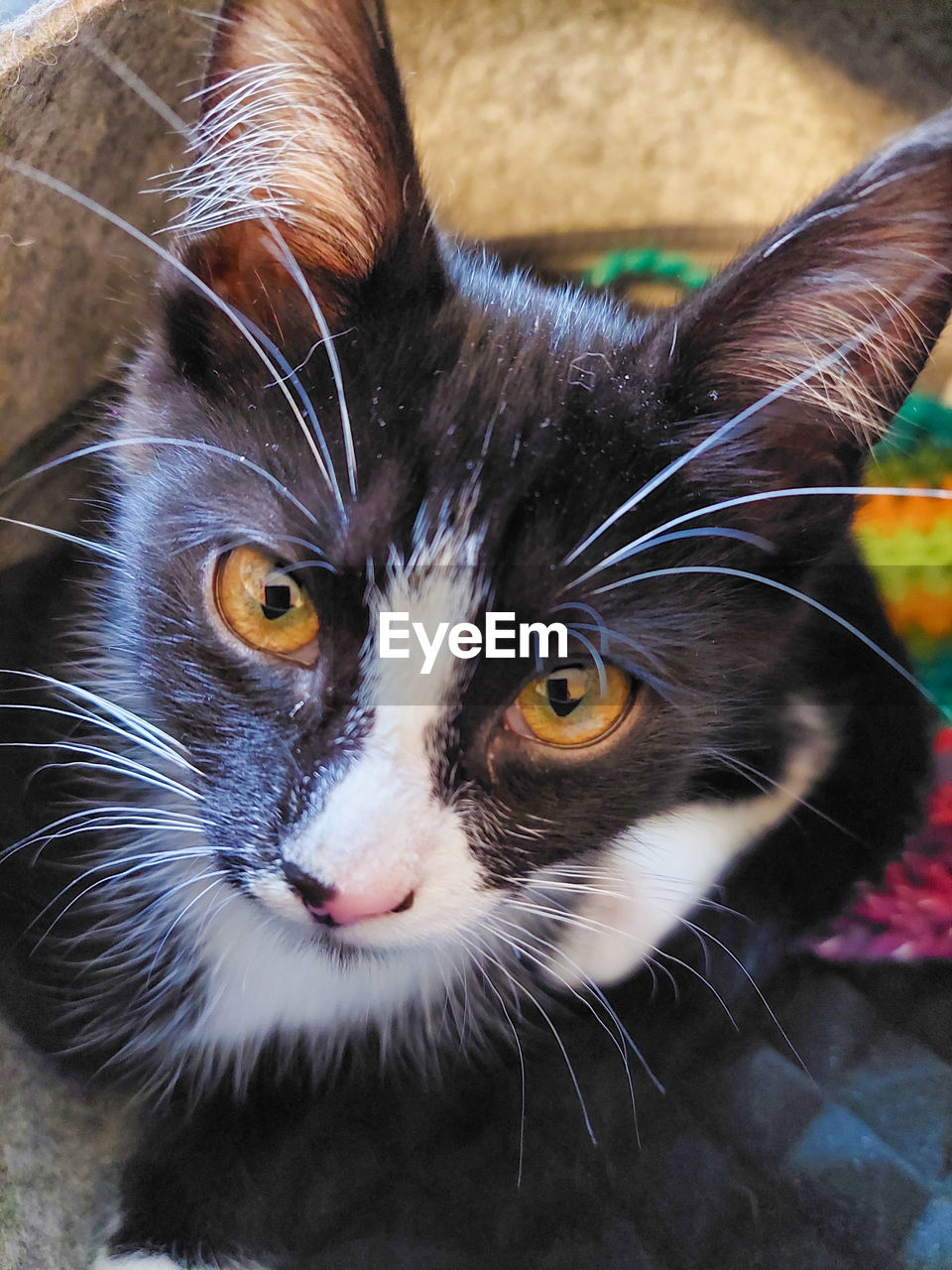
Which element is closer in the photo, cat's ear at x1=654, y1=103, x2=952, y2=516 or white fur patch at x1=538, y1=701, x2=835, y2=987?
cat's ear at x1=654, y1=103, x2=952, y2=516

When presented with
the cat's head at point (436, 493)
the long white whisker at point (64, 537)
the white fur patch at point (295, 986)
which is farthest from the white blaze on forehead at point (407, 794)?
the long white whisker at point (64, 537)

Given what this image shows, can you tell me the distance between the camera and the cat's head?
1.66 ft

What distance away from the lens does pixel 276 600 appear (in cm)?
54

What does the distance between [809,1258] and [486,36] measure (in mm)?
838

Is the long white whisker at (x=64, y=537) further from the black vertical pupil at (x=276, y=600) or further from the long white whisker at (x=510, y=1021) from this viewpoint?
the long white whisker at (x=510, y=1021)

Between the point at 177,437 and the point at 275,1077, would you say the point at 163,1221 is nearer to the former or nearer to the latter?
the point at 275,1077

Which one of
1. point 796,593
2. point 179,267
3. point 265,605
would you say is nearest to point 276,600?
point 265,605

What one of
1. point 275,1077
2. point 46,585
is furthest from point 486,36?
point 275,1077

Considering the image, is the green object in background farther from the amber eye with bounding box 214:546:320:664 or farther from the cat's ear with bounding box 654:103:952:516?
the amber eye with bounding box 214:546:320:664

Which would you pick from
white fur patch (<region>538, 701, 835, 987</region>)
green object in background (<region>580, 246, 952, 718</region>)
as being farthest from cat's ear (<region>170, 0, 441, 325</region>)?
white fur patch (<region>538, 701, 835, 987</region>)

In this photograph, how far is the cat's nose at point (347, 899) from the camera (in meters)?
0.48

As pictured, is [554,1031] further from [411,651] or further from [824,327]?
[824,327]

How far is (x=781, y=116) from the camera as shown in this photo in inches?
23.2

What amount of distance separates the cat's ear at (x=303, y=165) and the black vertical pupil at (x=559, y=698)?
0.84 feet
